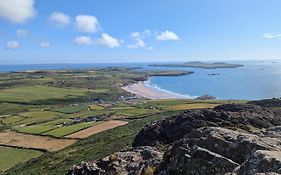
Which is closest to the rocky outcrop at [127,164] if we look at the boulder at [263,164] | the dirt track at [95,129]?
the boulder at [263,164]

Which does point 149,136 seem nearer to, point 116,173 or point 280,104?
point 116,173

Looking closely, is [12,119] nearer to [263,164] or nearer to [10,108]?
[10,108]

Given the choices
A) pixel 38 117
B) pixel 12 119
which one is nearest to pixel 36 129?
pixel 38 117

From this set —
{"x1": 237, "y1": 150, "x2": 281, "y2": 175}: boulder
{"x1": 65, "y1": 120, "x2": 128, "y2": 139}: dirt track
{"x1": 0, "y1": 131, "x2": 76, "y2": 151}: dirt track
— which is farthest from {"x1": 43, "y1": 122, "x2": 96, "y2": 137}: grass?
{"x1": 237, "y1": 150, "x2": 281, "y2": 175}: boulder

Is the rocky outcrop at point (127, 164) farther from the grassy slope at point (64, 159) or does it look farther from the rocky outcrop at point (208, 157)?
the grassy slope at point (64, 159)

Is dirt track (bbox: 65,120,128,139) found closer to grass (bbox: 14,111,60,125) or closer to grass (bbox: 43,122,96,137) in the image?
grass (bbox: 43,122,96,137)

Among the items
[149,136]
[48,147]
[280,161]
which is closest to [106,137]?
[48,147]

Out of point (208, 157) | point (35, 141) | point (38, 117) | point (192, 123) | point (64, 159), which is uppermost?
point (208, 157)
